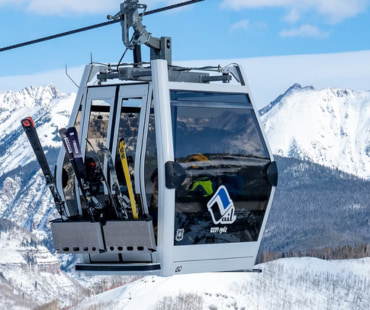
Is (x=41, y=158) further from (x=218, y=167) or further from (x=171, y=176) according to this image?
(x=218, y=167)

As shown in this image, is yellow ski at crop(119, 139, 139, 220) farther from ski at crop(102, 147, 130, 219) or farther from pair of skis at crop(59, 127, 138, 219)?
ski at crop(102, 147, 130, 219)

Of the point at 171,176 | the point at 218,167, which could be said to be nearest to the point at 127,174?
the point at 171,176

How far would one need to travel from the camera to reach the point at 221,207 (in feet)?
50.4

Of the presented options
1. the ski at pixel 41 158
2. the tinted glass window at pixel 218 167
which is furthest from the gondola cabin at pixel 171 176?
the ski at pixel 41 158

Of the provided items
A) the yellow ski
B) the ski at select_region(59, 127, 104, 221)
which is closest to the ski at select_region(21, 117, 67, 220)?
the ski at select_region(59, 127, 104, 221)

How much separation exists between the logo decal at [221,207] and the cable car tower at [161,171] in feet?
0.06

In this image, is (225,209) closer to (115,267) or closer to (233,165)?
(233,165)

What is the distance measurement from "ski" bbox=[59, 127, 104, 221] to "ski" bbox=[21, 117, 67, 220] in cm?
65

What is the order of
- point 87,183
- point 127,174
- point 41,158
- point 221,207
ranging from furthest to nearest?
point 41,158 → point 87,183 → point 221,207 → point 127,174

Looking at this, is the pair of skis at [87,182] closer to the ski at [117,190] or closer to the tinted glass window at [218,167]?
the ski at [117,190]

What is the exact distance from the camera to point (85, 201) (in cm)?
1552

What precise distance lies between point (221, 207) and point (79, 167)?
2318 millimetres

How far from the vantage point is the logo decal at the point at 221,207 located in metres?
15.3

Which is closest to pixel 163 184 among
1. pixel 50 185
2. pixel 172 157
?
pixel 172 157
